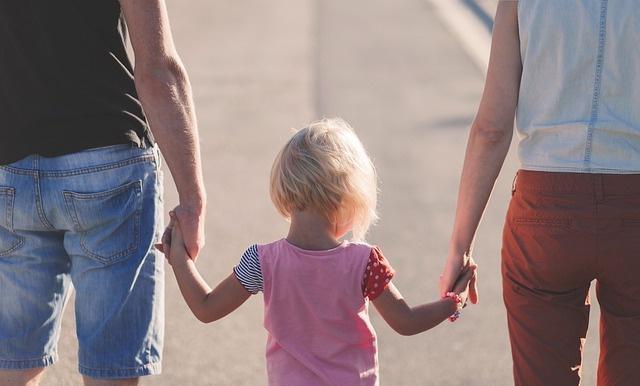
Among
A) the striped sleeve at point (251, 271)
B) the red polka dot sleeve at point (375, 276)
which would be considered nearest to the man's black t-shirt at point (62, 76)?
the striped sleeve at point (251, 271)

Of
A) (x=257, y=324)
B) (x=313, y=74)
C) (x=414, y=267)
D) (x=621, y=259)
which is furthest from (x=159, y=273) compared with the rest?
(x=313, y=74)

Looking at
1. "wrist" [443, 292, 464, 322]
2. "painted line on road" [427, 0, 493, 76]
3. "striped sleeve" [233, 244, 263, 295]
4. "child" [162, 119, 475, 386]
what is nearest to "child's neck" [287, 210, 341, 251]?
"child" [162, 119, 475, 386]

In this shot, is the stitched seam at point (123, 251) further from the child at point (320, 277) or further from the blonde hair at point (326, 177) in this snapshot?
the blonde hair at point (326, 177)

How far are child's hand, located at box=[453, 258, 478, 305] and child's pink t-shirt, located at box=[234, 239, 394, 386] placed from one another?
390mm

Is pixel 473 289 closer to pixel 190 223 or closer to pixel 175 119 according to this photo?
pixel 190 223

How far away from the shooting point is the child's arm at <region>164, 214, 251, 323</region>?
315cm

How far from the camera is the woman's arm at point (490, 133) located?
10.5ft

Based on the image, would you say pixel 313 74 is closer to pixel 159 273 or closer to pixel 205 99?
pixel 205 99

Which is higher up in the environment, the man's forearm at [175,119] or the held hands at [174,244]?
the man's forearm at [175,119]

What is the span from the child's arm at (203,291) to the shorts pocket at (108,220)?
12 centimetres

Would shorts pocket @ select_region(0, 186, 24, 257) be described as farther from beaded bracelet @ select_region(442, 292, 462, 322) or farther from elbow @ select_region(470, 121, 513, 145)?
elbow @ select_region(470, 121, 513, 145)

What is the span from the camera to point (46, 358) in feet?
10.8

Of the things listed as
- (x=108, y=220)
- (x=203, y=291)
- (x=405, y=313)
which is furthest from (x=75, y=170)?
(x=405, y=313)

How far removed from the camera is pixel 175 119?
3.16m
